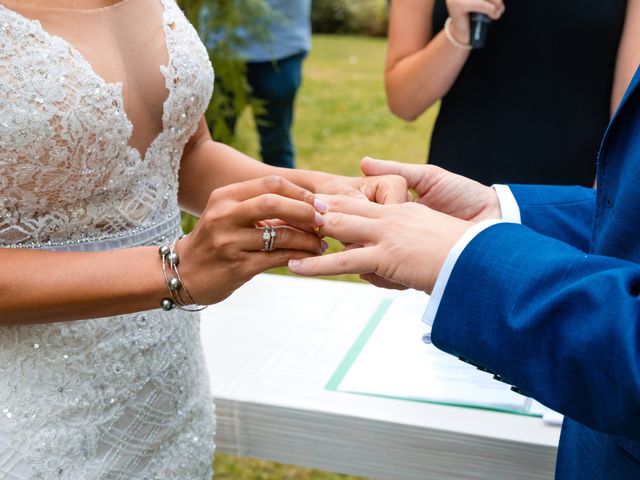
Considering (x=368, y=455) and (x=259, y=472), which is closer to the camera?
(x=368, y=455)

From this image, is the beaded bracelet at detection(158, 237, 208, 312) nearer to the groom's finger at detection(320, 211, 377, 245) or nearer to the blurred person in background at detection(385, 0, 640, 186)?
the groom's finger at detection(320, 211, 377, 245)

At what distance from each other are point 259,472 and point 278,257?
7.73 ft

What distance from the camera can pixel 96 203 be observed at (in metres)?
1.36

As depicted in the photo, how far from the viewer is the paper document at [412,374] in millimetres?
1698

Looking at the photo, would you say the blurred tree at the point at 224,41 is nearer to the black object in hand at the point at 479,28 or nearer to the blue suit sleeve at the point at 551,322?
the black object in hand at the point at 479,28

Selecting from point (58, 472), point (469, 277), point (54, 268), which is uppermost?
point (469, 277)

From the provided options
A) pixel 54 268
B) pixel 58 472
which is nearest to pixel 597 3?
pixel 54 268

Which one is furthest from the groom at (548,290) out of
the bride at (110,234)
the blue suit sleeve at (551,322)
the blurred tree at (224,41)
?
the blurred tree at (224,41)

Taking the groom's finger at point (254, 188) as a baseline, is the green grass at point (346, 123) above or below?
below

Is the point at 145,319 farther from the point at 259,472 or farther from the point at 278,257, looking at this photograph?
the point at 259,472

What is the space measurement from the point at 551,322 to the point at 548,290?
4 centimetres

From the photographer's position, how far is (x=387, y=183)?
1.46m

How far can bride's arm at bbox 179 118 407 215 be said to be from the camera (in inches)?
60.5

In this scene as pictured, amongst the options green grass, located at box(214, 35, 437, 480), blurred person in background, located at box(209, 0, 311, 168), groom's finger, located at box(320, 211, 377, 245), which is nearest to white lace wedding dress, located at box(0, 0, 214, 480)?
groom's finger, located at box(320, 211, 377, 245)
